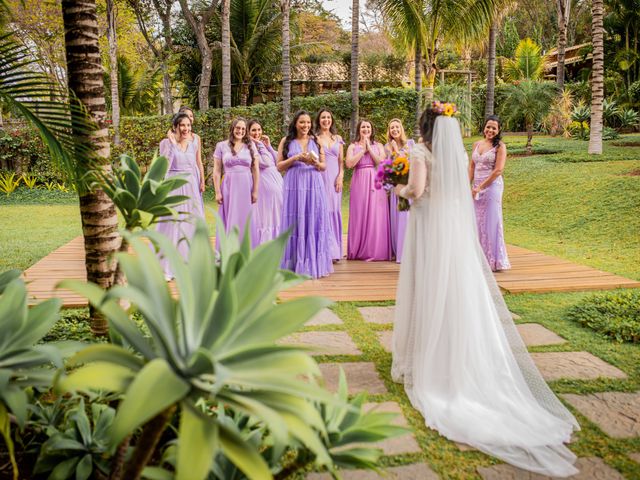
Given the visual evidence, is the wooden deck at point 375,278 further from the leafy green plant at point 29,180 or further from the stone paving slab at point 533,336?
the leafy green plant at point 29,180

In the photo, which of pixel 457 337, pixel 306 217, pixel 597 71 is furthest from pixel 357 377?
pixel 597 71

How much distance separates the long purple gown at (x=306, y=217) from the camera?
25.3ft

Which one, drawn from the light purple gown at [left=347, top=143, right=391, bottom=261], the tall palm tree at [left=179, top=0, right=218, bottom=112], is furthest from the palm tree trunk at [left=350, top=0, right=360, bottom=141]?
the light purple gown at [left=347, top=143, right=391, bottom=261]

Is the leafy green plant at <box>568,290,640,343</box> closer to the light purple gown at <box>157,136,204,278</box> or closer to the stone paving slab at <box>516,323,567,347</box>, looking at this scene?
the stone paving slab at <box>516,323,567,347</box>

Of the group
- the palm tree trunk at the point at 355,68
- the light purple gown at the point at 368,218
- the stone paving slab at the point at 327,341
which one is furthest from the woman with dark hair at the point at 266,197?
the palm tree trunk at the point at 355,68

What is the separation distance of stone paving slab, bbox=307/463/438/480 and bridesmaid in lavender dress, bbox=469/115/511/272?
17.1 feet

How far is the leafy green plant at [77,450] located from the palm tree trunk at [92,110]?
1.45m

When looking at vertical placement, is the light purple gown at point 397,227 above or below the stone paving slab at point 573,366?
above

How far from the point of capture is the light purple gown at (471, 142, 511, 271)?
7867 mm

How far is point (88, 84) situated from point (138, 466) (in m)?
3.11

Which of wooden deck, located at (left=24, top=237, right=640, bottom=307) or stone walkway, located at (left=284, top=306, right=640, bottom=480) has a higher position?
wooden deck, located at (left=24, top=237, right=640, bottom=307)

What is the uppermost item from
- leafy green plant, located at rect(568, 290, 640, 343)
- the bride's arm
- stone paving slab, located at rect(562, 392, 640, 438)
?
the bride's arm

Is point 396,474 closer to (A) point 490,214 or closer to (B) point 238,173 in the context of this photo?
(A) point 490,214

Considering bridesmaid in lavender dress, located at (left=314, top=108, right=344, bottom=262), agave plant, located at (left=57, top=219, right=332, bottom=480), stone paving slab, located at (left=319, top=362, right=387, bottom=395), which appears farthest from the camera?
bridesmaid in lavender dress, located at (left=314, top=108, right=344, bottom=262)
